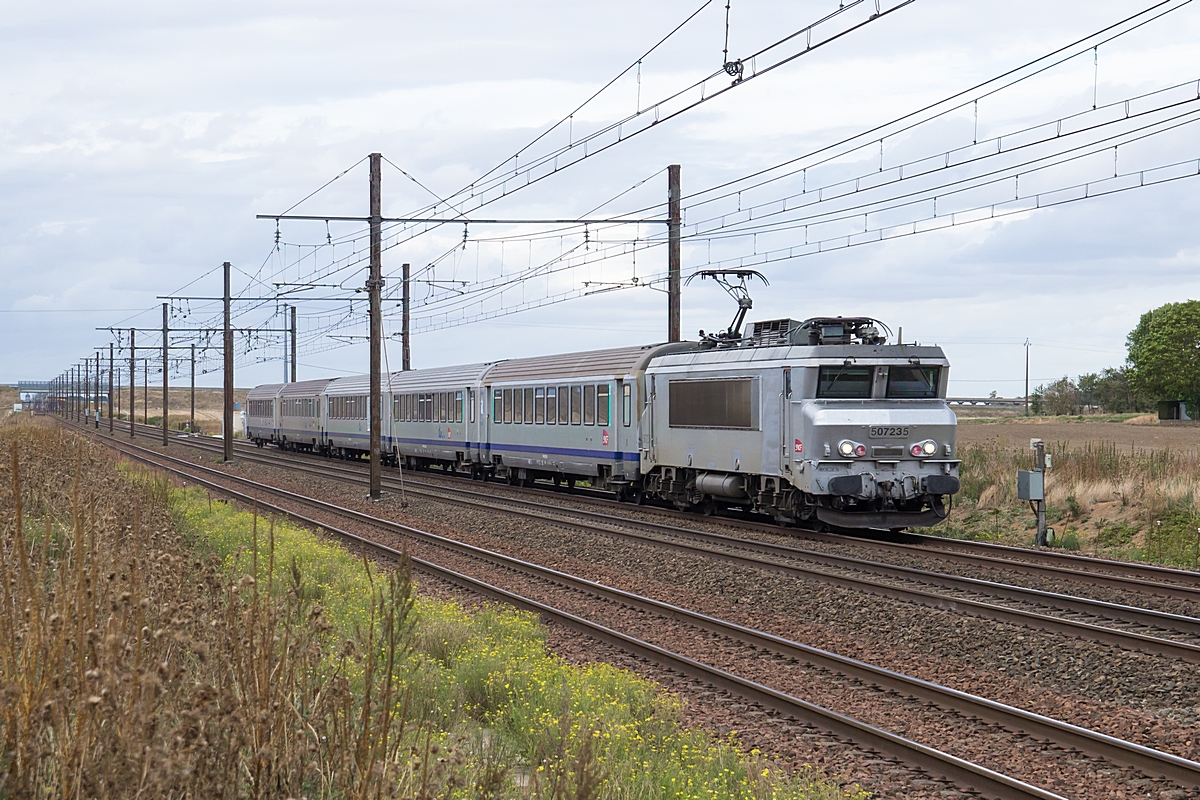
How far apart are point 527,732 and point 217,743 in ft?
11.9

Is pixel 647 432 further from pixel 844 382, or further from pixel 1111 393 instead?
pixel 1111 393

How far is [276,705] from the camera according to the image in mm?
3988

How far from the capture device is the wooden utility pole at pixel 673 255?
83.8 ft

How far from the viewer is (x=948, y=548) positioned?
17.8 metres

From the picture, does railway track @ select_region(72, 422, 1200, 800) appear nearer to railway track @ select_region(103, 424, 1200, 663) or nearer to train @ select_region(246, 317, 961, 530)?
railway track @ select_region(103, 424, 1200, 663)

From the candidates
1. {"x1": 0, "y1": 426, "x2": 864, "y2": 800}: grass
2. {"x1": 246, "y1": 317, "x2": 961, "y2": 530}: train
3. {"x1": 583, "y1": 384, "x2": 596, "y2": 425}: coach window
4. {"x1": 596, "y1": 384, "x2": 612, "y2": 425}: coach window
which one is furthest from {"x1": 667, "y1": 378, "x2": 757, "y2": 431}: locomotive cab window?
{"x1": 0, "y1": 426, "x2": 864, "y2": 800}: grass

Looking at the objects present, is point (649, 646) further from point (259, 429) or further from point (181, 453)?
point (259, 429)

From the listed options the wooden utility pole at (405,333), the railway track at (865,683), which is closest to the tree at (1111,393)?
the wooden utility pole at (405,333)

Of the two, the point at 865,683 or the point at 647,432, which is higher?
the point at 647,432

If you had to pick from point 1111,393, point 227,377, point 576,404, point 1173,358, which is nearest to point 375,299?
point 576,404

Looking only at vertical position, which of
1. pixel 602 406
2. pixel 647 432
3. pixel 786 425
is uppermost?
pixel 602 406

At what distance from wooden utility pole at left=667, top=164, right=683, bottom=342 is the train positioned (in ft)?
4.31

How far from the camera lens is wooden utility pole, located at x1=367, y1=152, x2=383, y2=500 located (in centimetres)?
2477

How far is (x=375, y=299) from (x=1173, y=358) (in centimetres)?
6919
